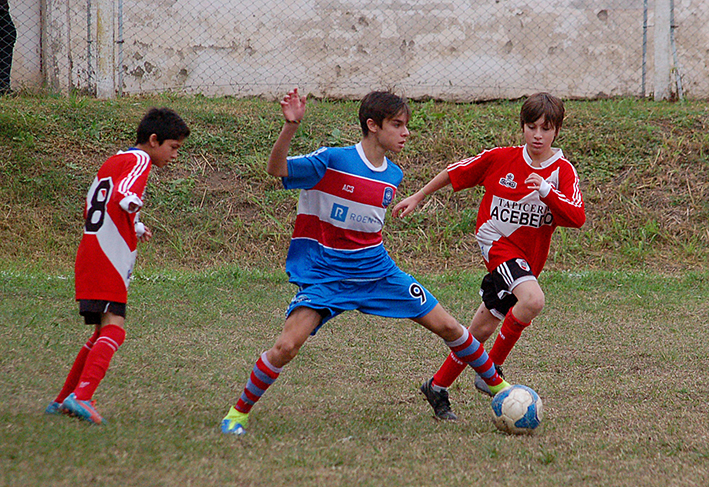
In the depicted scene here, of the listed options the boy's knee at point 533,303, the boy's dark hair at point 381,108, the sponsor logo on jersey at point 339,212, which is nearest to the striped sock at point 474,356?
the boy's knee at point 533,303

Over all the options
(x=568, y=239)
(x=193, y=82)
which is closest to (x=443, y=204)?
(x=568, y=239)

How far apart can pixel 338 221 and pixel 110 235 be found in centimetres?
105

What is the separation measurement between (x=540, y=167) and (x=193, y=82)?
7.21 meters

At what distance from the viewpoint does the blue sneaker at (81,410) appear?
3350 millimetres

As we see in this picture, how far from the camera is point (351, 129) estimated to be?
1001 centimetres

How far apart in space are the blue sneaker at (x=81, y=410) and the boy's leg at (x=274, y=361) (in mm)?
551

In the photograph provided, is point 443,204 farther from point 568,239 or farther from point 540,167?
Answer: point 540,167

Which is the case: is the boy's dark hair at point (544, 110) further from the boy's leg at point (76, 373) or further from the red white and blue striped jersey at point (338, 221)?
the boy's leg at point (76, 373)

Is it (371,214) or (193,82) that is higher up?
(193,82)

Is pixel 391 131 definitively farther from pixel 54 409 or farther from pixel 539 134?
pixel 54 409

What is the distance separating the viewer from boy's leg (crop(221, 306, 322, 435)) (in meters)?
3.45

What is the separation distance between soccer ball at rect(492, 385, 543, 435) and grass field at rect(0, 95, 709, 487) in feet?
0.25

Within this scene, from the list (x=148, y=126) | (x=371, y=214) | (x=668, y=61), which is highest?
(x=668, y=61)

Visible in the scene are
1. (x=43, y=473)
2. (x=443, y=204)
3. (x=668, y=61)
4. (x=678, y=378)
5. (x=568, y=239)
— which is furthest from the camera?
(x=668, y=61)
